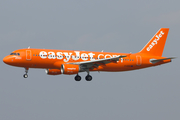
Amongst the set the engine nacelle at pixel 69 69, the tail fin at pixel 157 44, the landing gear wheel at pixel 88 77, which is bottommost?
the landing gear wheel at pixel 88 77

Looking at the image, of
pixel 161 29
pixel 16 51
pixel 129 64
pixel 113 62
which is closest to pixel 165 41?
pixel 161 29

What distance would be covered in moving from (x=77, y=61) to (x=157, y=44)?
1636 centimetres

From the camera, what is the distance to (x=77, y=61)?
54188 mm

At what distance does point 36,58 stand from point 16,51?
3551mm

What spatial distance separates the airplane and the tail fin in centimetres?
20

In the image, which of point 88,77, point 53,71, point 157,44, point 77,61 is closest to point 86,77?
point 88,77

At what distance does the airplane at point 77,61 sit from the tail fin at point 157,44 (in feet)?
0.66

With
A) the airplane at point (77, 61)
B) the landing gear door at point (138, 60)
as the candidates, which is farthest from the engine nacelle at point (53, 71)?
the landing gear door at point (138, 60)

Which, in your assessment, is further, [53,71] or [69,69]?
[53,71]

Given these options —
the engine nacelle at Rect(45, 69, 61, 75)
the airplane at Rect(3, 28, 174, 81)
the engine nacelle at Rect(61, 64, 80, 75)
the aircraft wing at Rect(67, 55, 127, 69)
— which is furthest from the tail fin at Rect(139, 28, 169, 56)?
the engine nacelle at Rect(45, 69, 61, 75)

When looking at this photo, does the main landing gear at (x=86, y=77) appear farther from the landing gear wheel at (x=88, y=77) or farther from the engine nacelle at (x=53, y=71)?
the engine nacelle at (x=53, y=71)

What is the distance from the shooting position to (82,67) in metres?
53.5

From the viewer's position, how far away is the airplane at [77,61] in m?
52.1

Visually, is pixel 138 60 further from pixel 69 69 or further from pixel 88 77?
pixel 69 69
